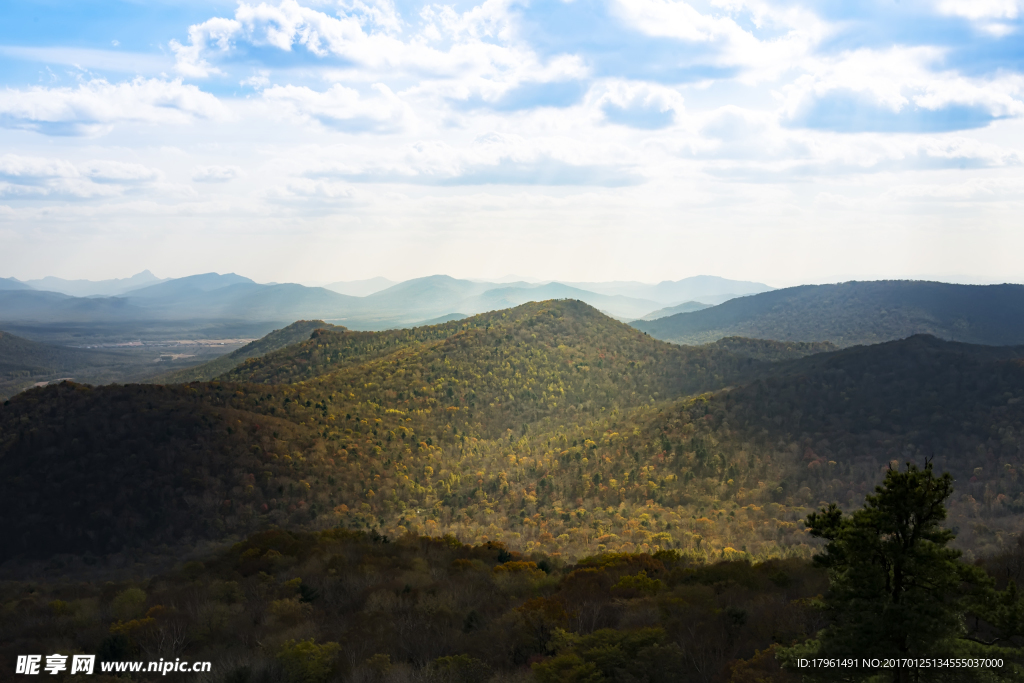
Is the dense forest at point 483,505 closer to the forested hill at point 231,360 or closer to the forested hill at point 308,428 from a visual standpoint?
the forested hill at point 308,428

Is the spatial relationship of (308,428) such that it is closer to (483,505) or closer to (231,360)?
(483,505)

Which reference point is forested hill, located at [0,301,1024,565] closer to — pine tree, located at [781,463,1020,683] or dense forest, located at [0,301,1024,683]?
dense forest, located at [0,301,1024,683]

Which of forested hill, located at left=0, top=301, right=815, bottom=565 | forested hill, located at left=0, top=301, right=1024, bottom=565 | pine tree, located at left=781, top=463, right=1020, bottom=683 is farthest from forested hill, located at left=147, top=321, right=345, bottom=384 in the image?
pine tree, located at left=781, top=463, right=1020, bottom=683

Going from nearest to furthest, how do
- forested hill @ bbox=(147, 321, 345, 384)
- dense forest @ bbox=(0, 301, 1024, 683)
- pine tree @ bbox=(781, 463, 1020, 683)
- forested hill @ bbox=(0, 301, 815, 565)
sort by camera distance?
pine tree @ bbox=(781, 463, 1020, 683), dense forest @ bbox=(0, 301, 1024, 683), forested hill @ bbox=(0, 301, 815, 565), forested hill @ bbox=(147, 321, 345, 384)

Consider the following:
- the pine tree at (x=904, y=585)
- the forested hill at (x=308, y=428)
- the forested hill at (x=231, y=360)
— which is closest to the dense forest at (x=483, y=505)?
the forested hill at (x=308, y=428)

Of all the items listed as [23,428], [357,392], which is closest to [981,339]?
[357,392]
